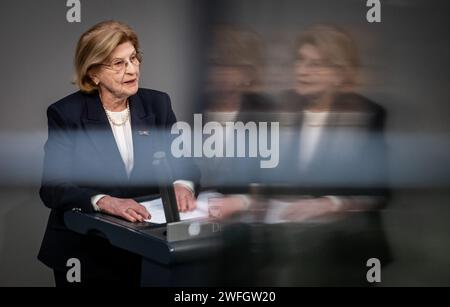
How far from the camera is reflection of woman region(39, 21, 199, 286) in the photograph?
2816 mm

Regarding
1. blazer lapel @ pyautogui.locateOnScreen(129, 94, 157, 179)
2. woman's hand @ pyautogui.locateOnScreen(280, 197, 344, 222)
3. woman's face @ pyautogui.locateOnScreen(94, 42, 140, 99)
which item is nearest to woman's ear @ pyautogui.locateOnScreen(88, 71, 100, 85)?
woman's face @ pyautogui.locateOnScreen(94, 42, 140, 99)

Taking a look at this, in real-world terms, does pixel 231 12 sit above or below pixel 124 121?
above

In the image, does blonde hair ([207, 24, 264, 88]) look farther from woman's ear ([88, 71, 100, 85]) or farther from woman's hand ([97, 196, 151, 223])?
woman's hand ([97, 196, 151, 223])

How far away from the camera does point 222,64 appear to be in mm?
2865

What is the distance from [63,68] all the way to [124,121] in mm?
301

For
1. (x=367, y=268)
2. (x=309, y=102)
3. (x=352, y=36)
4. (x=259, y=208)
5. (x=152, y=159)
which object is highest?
(x=352, y=36)

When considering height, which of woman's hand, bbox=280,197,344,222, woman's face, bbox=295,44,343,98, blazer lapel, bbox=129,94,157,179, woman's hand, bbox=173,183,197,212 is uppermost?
woman's face, bbox=295,44,343,98

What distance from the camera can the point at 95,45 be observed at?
113 inches

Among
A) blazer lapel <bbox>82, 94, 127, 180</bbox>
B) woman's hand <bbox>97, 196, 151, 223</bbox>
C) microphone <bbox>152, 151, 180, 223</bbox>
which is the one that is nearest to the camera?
microphone <bbox>152, 151, 180, 223</bbox>

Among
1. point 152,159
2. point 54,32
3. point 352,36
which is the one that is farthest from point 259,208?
point 54,32

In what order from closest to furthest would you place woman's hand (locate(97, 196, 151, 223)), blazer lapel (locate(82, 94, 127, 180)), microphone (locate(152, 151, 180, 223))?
microphone (locate(152, 151, 180, 223)), woman's hand (locate(97, 196, 151, 223)), blazer lapel (locate(82, 94, 127, 180))

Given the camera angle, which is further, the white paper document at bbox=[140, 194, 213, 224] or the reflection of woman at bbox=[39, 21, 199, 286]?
the reflection of woman at bbox=[39, 21, 199, 286]

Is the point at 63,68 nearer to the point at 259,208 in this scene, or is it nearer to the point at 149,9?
the point at 149,9

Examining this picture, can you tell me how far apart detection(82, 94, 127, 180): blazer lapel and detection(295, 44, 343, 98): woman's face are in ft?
2.33
